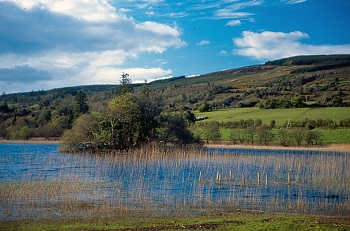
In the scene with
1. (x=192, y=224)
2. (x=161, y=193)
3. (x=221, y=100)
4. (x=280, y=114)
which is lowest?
(x=161, y=193)

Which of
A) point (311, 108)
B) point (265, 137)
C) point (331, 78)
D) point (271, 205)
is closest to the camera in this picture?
point (271, 205)

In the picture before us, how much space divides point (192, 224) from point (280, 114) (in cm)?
8878

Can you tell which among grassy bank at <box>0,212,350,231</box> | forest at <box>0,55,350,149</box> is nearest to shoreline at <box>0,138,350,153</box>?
forest at <box>0,55,350,149</box>

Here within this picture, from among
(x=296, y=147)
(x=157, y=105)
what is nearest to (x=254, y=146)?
(x=296, y=147)

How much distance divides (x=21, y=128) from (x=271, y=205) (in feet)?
270

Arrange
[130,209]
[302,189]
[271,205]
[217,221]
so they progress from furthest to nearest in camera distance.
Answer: [302,189] → [271,205] → [130,209] → [217,221]

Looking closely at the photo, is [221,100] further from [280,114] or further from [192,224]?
[192,224]

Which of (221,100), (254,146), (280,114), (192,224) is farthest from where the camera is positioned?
(221,100)

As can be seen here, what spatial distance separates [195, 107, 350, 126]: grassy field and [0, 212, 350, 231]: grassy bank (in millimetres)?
75433

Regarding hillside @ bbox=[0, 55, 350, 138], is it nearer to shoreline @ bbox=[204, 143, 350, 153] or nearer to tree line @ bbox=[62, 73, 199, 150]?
tree line @ bbox=[62, 73, 199, 150]

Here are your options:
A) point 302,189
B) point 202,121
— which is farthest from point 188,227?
point 202,121

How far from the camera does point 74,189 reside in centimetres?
2694

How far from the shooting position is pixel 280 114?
102 m

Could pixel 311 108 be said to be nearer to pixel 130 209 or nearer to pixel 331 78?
pixel 331 78
